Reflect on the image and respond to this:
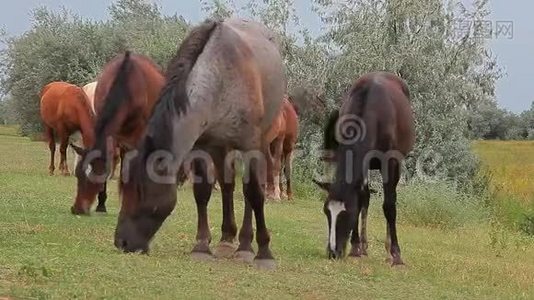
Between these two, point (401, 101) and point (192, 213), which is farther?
point (192, 213)

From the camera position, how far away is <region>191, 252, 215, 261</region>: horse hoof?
789 centimetres

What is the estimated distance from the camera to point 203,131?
23.9 feet

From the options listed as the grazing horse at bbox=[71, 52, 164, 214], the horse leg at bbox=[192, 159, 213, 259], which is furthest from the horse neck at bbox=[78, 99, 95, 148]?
the horse leg at bbox=[192, 159, 213, 259]

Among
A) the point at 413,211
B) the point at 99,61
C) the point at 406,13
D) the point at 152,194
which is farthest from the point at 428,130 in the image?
the point at 99,61

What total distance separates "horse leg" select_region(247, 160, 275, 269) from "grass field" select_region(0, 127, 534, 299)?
17 cm

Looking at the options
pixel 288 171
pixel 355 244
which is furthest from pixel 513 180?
pixel 355 244

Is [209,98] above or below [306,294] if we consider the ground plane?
above

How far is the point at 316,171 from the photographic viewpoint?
22469 millimetres

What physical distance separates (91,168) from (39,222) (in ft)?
3.27

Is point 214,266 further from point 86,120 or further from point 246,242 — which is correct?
point 86,120

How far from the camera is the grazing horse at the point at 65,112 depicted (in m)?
13.9

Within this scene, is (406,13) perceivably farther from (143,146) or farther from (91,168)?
(143,146)

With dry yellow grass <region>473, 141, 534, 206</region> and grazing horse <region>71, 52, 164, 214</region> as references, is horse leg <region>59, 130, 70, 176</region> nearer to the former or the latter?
grazing horse <region>71, 52, 164, 214</region>

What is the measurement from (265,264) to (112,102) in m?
2.36
